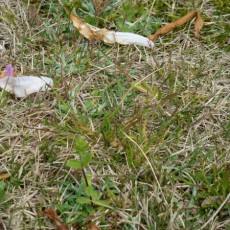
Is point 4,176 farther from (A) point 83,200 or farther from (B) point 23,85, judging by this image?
(B) point 23,85

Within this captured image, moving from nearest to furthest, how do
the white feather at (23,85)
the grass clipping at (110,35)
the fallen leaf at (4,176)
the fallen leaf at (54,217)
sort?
the fallen leaf at (54,217) → the fallen leaf at (4,176) → the white feather at (23,85) → the grass clipping at (110,35)

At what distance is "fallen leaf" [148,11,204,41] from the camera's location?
88.0 inches

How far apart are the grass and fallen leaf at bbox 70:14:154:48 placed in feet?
0.08

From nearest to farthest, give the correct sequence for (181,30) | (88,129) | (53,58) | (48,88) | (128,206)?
(128,206) < (88,129) < (48,88) < (53,58) < (181,30)

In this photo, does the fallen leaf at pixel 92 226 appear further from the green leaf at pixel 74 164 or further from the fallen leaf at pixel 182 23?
the fallen leaf at pixel 182 23

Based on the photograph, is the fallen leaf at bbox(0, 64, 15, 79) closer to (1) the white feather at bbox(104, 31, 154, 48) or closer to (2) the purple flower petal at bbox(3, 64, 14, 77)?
(2) the purple flower petal at bbox(3, 64, 14, 77)

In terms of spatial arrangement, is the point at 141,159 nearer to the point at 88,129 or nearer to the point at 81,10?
the point at 88,129

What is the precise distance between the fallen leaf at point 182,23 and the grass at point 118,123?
26 millimetres

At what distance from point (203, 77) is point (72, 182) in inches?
27.6

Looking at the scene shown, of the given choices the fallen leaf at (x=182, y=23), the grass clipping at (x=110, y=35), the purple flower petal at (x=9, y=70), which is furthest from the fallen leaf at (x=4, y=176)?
the fallen leaf at (x=182, y=23)

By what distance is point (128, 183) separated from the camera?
1.68m

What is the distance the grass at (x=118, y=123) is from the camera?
1.62m

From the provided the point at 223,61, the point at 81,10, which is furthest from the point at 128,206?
the point at 81,10

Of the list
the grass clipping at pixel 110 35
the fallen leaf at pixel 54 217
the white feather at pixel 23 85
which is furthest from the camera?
the grass clipping at pixel 110 35
